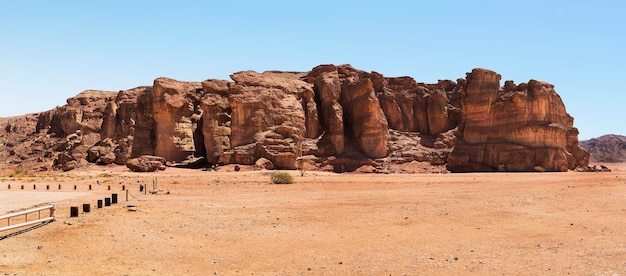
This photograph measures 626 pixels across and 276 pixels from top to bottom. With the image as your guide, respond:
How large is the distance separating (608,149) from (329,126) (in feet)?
300

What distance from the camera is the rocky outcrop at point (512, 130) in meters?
42.6

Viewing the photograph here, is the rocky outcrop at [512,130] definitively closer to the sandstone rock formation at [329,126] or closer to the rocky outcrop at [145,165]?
the sandstone rock formation at [329,126]

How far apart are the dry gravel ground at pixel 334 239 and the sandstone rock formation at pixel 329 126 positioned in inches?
930

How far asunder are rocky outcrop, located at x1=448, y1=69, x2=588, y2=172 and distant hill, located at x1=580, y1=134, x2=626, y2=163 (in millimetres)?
64234

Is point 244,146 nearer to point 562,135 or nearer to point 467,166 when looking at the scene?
point 467,166

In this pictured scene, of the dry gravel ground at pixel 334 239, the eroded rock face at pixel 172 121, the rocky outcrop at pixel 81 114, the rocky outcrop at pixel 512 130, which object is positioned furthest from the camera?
the rocky outcrop at pixel 81 114

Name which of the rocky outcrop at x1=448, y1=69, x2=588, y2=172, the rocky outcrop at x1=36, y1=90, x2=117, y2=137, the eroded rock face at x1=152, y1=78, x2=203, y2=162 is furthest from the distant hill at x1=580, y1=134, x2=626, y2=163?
the rocky outcrop at x1=36, y1=90, x2=117, y2=137

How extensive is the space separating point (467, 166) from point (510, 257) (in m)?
36.9

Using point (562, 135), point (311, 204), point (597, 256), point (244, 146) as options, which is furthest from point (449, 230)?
point (562, 135)

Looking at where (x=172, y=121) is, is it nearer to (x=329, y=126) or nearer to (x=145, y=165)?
(x=145, y=165)

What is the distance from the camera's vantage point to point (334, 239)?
36.2 feet

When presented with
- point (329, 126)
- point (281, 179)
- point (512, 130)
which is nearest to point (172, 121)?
point (329, 126)

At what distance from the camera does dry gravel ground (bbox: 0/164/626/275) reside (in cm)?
852

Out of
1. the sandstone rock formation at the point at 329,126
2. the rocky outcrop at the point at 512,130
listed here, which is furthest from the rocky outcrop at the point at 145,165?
the rocky outcrop at the point at 512,130
